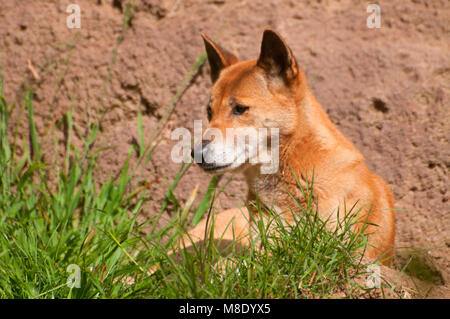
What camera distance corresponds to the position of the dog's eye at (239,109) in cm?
338

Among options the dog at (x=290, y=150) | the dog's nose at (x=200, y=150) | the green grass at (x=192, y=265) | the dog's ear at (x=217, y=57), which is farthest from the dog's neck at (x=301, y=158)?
the dog's ear at (x=217, y=57)

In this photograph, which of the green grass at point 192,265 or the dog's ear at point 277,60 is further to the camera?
the dog's ear at point 277,60

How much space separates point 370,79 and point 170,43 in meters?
1.90

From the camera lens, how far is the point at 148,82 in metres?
4.91

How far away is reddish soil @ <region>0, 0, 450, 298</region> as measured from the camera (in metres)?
4.22

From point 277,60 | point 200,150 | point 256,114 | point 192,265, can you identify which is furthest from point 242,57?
point 192,265

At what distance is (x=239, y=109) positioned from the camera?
3.40m

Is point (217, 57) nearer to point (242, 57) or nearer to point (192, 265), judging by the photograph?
point (242, 57)

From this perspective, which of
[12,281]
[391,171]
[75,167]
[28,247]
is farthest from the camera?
[75,167]

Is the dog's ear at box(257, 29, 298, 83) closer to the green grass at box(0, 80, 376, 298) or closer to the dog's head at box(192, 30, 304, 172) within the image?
the dog's head at box(192, 30, 304, 172)

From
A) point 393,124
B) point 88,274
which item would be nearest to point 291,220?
point 88,274

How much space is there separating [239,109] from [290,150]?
0.43 metres

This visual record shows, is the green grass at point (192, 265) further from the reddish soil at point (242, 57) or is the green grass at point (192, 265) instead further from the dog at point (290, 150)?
the reddish soil at point (242, 57)

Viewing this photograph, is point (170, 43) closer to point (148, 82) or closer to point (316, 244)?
point (148, 82)
